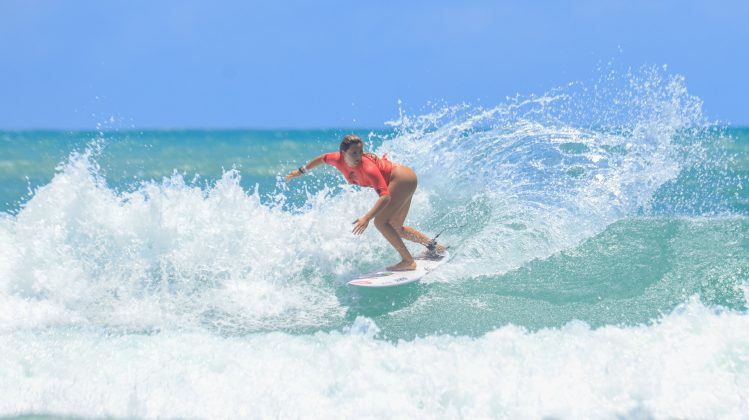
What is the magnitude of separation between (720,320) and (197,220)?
460 cm

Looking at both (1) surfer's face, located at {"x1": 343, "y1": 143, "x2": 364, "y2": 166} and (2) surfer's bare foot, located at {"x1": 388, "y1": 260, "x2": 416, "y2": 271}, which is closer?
(1) surfer's face, located at {"x1": 343, "y1": 143, "x2": 364, "y2": 166}

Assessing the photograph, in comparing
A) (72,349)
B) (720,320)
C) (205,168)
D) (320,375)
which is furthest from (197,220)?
(205,168)

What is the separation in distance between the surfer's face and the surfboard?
1.02 meters

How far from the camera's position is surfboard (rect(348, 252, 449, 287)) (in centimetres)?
620

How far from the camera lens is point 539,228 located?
7.37 metres

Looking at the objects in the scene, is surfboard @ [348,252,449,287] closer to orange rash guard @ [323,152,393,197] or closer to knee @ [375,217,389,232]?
knee @ [375,217,389,232]

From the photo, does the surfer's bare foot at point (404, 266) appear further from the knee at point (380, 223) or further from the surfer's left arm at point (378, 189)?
the surfer's left arm at point (378, 189)

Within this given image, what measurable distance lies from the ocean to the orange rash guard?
88cm

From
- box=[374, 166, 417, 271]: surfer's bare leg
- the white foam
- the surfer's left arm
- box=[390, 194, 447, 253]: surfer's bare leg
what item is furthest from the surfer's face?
the white foam

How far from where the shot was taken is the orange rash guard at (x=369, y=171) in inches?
240

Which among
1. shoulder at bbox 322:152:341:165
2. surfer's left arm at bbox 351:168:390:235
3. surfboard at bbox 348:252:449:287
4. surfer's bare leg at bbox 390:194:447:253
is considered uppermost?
shoulder at bbox 322:152:341:165

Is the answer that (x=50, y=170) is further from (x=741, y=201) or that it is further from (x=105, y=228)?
(x=741, y=201)

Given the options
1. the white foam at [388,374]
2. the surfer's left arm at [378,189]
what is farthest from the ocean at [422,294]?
the surfer's left arm at [378,189]

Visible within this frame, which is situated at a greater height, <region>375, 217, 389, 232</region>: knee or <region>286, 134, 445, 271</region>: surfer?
<region>286, 134, 445, 271</region>: surfer
